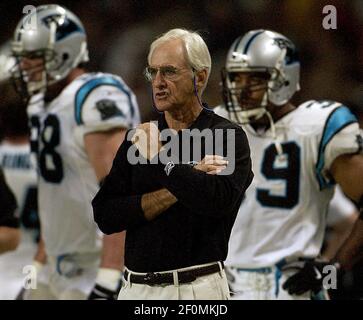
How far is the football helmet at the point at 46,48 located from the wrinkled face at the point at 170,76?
1.54 meters

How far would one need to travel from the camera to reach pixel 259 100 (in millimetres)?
3404

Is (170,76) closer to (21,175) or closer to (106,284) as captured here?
(106,284)

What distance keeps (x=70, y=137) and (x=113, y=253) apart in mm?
487

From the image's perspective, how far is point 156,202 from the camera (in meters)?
2.19

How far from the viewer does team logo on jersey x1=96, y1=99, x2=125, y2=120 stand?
3336 mm

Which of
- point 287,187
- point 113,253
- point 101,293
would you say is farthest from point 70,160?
point 287,187

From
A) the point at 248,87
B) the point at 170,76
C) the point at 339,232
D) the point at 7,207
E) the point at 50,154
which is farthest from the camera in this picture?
the point at 339,232

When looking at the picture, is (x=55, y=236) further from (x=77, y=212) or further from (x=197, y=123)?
(x=197, y=123)

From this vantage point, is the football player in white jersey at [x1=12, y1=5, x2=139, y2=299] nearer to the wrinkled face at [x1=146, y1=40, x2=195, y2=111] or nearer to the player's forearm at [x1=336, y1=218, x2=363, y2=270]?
the player's forearm at [x1=336, y1=218, x2=363, y2=270]

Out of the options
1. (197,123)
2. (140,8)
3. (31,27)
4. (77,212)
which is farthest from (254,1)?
(197,123)

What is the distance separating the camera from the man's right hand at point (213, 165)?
2.14 meters

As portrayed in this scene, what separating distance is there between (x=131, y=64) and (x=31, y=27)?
108 centimetres

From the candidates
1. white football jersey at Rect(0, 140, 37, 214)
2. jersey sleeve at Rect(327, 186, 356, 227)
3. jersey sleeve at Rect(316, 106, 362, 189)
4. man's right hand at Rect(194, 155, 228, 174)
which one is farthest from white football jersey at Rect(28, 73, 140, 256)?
man's right hand at Rect(194, 155, 228, 174)

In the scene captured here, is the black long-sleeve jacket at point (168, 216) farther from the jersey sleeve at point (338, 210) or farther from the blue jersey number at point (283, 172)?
the jersey sleeve at point (338, 210)
